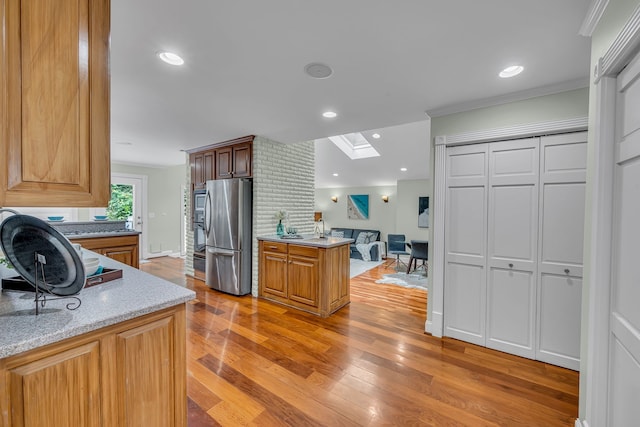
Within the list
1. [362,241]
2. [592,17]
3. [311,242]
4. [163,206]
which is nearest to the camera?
[592,17]

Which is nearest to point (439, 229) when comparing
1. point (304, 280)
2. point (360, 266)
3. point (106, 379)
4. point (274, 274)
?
point (304, 280)

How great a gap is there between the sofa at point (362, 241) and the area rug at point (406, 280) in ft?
3.36

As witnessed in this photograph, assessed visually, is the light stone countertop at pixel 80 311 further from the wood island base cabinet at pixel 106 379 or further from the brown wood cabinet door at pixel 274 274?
the brown wood cabinet door at pixel 274 274

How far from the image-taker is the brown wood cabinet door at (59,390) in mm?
887

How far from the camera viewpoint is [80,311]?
110 centimetres

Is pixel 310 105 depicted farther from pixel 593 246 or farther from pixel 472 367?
pixel 472 367

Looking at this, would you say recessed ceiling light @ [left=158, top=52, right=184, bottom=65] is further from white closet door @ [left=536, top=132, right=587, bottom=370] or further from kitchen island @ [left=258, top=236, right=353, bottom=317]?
white closet door @ [left=536, top=132, right=587, bottom=370]

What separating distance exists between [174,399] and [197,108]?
8.19ft

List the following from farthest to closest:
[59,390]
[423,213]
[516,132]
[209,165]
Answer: [423,213]
[209,165]
[516,132]
[59,390]

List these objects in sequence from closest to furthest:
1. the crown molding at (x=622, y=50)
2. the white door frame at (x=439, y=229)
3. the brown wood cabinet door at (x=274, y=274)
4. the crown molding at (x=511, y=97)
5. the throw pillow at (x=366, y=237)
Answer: the crown molding at (x=622, y=50) → the crown molding at (x=511, y=97) → the white door frame at (x=439, y=229) → the brown wood cabinet door at (x=274, y=274) → the throw pillow at (x=366, y=237)

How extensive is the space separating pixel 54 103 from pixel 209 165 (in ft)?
11.6

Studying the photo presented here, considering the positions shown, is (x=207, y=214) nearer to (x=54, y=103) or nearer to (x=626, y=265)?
(x=54, y=103)

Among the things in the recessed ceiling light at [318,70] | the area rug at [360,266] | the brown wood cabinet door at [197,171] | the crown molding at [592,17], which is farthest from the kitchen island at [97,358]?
the area rug at [360,266]

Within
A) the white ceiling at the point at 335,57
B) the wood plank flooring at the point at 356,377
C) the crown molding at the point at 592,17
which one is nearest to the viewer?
the crown molding at the point at 592,17
